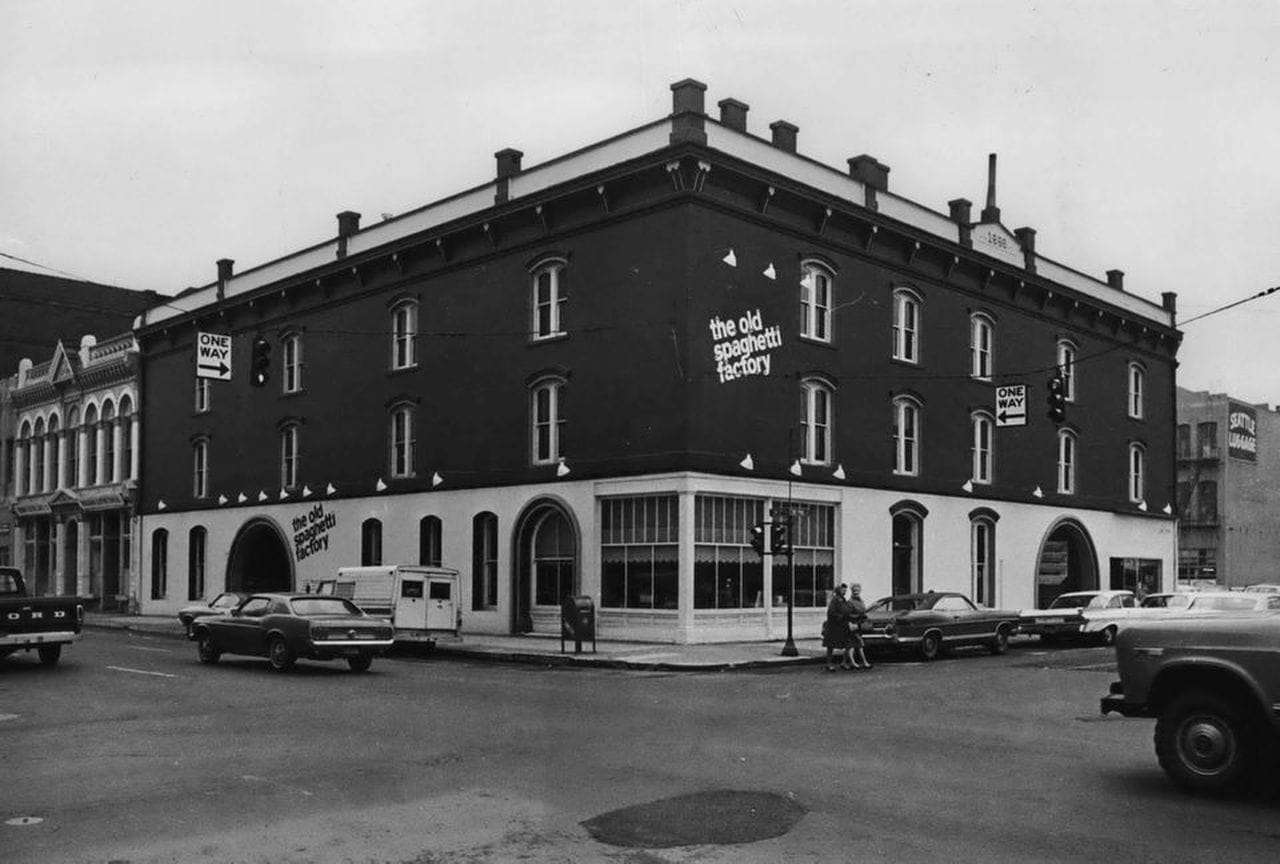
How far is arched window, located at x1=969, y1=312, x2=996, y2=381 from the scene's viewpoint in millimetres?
38469

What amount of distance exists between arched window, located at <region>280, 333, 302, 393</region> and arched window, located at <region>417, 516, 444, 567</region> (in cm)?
830

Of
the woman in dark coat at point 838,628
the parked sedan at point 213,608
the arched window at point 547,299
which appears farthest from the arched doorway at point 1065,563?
the parked sedan at point 213,608

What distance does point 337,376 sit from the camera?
39719 millimetres

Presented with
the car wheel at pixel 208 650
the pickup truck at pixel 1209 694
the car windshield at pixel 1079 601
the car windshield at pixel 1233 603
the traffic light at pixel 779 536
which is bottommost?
the car wheel at pixel 208 650

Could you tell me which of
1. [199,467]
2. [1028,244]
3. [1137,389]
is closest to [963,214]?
[1028,244]

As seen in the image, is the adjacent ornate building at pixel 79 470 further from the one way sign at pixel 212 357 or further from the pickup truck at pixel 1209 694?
the pickup truck at pixel 1209 694

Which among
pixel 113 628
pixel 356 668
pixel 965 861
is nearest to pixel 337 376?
pixel 113 628

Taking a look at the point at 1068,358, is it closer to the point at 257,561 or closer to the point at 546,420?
the point at 546,420

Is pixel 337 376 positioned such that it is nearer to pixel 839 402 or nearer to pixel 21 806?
pixel 839 402

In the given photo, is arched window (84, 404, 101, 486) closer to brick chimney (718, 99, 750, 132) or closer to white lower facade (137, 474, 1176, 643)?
white lower facade (137, 474, 1176, 643)

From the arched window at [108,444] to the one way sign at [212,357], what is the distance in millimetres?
20665

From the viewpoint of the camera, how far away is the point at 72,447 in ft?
173

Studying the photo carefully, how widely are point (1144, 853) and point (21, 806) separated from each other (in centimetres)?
798

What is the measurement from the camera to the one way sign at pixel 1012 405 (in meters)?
33.8
